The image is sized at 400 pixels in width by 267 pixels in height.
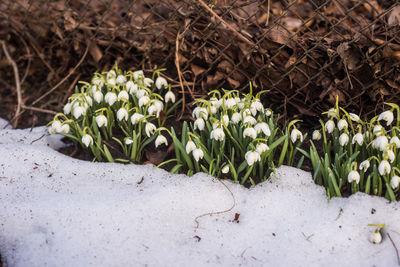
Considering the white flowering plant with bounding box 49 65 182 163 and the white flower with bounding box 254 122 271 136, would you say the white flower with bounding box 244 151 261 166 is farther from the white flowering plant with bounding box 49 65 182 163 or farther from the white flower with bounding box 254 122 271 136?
the white flowering plant with bounding box 49 65 182 163

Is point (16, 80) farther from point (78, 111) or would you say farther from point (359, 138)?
point (359, 138)

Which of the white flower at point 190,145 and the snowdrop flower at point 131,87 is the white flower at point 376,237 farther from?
the snowdrop flower at point 131,87

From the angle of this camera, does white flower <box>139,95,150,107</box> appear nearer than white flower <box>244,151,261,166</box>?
No

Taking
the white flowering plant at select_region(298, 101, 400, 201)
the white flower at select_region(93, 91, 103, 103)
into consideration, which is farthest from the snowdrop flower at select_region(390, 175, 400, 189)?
the white flower at select_region(93, 91, 103, 103)

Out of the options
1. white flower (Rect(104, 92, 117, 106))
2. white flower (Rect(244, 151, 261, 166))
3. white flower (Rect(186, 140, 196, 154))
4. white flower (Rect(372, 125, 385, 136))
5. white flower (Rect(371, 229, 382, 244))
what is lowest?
white flower (Rect(371, 229, 382, 244))

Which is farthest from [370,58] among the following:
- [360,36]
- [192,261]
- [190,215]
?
[192,261]

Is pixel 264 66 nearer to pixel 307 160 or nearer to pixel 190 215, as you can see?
pixel 307 160
